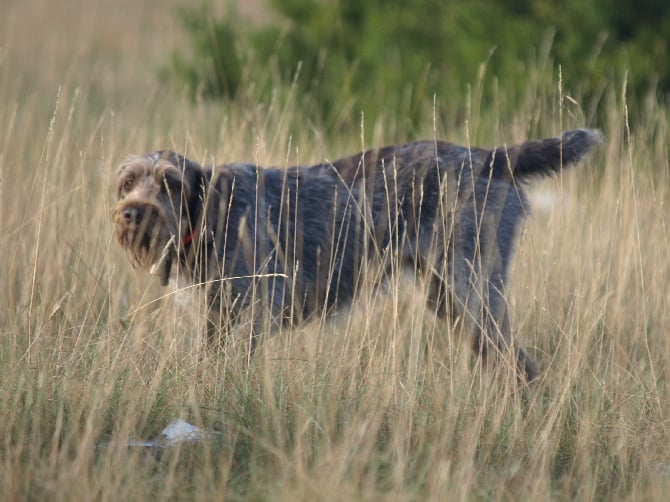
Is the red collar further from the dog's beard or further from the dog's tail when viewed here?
the dog's tail

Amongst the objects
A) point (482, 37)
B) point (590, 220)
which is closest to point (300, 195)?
point (590, 220)

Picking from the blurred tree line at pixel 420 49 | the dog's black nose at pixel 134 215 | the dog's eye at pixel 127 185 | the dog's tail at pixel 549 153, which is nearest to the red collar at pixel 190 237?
the dog's black nose at pixel 134 215

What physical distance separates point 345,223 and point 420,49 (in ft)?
19.9

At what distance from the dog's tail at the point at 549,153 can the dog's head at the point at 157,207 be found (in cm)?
157

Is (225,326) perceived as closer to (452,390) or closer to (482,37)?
(452,390)

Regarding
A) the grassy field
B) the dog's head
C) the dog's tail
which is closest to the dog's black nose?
the dog's head

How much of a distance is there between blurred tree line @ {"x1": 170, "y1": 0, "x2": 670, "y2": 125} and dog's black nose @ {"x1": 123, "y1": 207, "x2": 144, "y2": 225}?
3486 millimetres

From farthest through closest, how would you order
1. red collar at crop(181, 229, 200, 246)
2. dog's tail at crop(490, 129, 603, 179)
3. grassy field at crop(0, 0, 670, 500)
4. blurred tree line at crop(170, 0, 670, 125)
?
blurred tree line at crop(170, 0, 670, 125) < dog's tail at crop(490, 129, 603, 179) < red collar at crop(181, 229, 200, 246) < grassy field at crop(0, 0, 670, 500)

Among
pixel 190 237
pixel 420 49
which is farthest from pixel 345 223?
pixel 420 49

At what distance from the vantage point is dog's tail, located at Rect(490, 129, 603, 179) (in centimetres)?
496

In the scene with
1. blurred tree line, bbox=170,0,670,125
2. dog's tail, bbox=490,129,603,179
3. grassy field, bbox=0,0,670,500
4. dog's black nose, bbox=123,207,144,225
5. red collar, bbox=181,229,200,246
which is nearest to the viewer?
grassy field, bbox=0,0,670,500

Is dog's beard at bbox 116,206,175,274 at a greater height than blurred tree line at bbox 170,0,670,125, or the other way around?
blurred tree line at bbox 170,0,670,125

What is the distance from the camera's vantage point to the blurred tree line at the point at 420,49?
8977 mm

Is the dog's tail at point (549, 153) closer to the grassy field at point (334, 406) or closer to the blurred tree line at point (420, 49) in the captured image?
the grassy field at point (334, 406)
